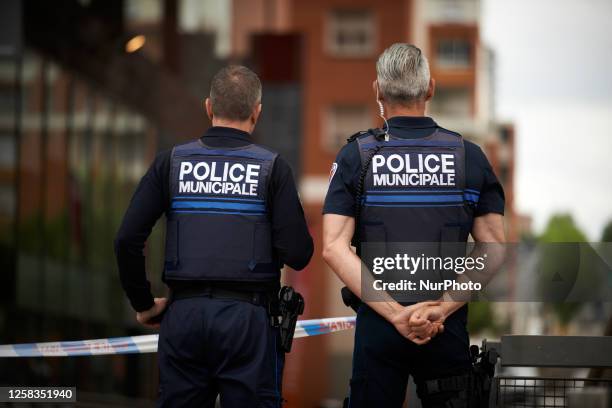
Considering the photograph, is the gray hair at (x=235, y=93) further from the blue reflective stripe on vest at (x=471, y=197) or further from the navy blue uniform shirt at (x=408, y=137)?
the blue reflective stripe on vest at (x=471, y=197)

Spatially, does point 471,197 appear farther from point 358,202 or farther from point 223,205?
point 223,205

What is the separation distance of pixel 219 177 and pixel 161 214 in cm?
30

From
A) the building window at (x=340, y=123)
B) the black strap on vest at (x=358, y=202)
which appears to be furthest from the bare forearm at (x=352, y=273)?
the building window at (x=340, y=123)

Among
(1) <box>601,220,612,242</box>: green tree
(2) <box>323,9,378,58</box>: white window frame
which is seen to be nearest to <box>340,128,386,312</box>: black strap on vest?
(1) <box>601,220,612,242</box>: green tree

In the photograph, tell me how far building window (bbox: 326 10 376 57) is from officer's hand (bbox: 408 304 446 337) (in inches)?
1753

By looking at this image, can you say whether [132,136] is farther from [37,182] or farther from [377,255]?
[377,255]

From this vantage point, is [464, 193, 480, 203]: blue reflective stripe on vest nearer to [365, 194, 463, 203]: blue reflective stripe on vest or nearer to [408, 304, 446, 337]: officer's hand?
[365, 194, 463, 203]: blue reflective stripe on vest

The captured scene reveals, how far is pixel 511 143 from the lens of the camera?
12631 centimetres

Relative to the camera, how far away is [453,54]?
264ft

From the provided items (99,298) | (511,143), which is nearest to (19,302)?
(99,298)

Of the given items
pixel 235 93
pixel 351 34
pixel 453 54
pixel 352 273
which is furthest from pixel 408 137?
pixel 453 54

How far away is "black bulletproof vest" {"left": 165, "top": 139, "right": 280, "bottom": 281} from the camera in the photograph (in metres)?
5.34

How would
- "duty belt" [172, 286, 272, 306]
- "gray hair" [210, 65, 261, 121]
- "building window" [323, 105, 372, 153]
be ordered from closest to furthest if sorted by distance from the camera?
"duty belt" [172, 286, 272, 306]
"gray hair" [210, 65, 261, 121]
"building window" [323, 105, 372, 153]

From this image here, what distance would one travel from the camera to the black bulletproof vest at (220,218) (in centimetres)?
534
